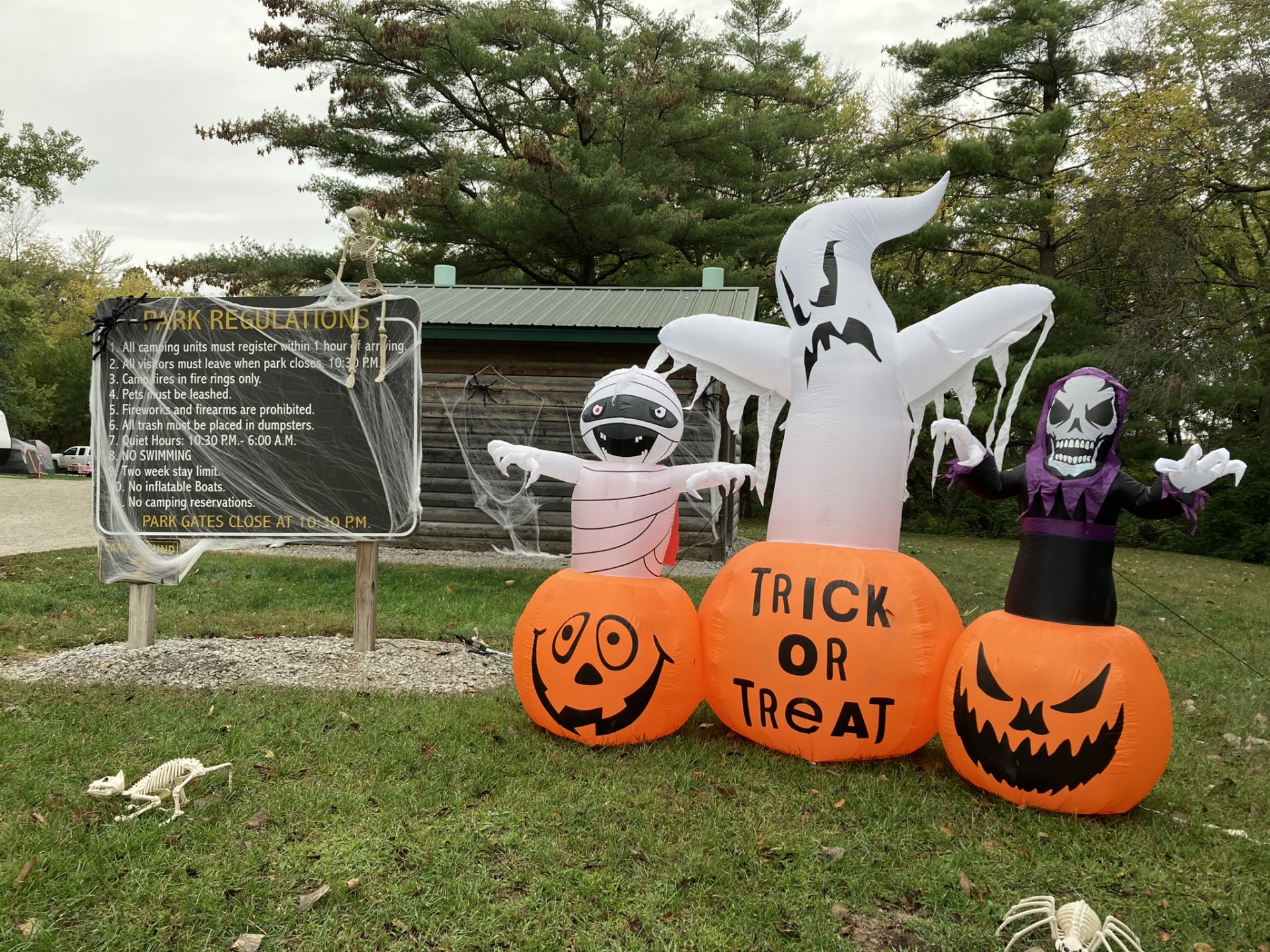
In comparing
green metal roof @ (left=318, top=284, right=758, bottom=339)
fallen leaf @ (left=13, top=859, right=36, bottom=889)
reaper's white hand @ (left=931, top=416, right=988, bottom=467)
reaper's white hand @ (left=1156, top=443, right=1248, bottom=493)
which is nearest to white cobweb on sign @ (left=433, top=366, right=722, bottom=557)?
green metal roof @ (left=318, top=284, right=758, bottom=339)

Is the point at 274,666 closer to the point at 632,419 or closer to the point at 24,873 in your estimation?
the point at 24,873

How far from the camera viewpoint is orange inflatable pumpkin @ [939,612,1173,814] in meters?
3.37

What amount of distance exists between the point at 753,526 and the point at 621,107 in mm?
9776

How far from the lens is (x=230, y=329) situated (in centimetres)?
585

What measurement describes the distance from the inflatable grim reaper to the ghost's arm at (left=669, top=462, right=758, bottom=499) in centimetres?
18

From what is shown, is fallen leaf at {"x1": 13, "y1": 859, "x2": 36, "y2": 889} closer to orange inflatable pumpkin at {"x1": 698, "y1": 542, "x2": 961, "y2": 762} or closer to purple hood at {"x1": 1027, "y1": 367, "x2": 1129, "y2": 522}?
orange inflatable pumpkin at {"x1": 698, "y1": 542, "x2": 961, "y2": 762}

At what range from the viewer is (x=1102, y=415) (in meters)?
3.62

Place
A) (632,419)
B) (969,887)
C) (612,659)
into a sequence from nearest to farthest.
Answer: (969,887) → (612,659) → (632,419)

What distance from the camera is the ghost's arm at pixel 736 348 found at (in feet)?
14.5

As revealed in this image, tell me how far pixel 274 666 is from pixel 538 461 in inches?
105

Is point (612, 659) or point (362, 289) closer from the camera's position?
point (612, 659)

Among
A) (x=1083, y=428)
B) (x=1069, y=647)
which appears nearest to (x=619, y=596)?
(x=1069, y=647)

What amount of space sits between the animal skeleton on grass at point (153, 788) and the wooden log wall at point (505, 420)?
310 inches

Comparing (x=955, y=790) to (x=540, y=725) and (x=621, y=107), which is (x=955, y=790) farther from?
(x=621, y=107)
